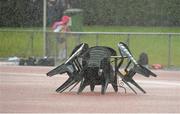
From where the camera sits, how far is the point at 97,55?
16.5 m

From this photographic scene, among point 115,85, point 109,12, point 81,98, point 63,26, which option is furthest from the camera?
point 109,12

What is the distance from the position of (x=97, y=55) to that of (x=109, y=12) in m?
20.4

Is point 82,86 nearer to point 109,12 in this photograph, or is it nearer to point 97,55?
point 97,55

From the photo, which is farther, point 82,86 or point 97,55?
point 82,86

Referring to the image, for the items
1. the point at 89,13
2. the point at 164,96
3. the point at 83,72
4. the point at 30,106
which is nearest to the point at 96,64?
the point at 83,72

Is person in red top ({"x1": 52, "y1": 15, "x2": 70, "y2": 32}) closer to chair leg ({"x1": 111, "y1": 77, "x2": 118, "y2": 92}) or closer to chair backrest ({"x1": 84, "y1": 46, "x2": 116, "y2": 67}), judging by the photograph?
chair leg ({"x1": 111, "y1": 77, "x2": 118, "y2": 92})

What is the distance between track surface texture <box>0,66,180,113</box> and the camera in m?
14.0

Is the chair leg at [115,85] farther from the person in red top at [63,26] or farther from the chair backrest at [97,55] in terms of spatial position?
the person in red top at [63,26]

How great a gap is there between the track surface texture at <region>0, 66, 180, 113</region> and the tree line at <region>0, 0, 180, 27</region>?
44.9ft

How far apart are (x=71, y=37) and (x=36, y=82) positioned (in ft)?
19.1

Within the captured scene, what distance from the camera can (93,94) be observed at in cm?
1652

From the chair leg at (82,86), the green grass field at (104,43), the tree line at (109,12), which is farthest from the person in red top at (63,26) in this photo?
the chair leg at (82,86)

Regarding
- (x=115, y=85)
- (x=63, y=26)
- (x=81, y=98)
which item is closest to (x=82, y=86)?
(x=115, y=85)

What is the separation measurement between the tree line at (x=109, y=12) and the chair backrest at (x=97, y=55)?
57.8 feet
